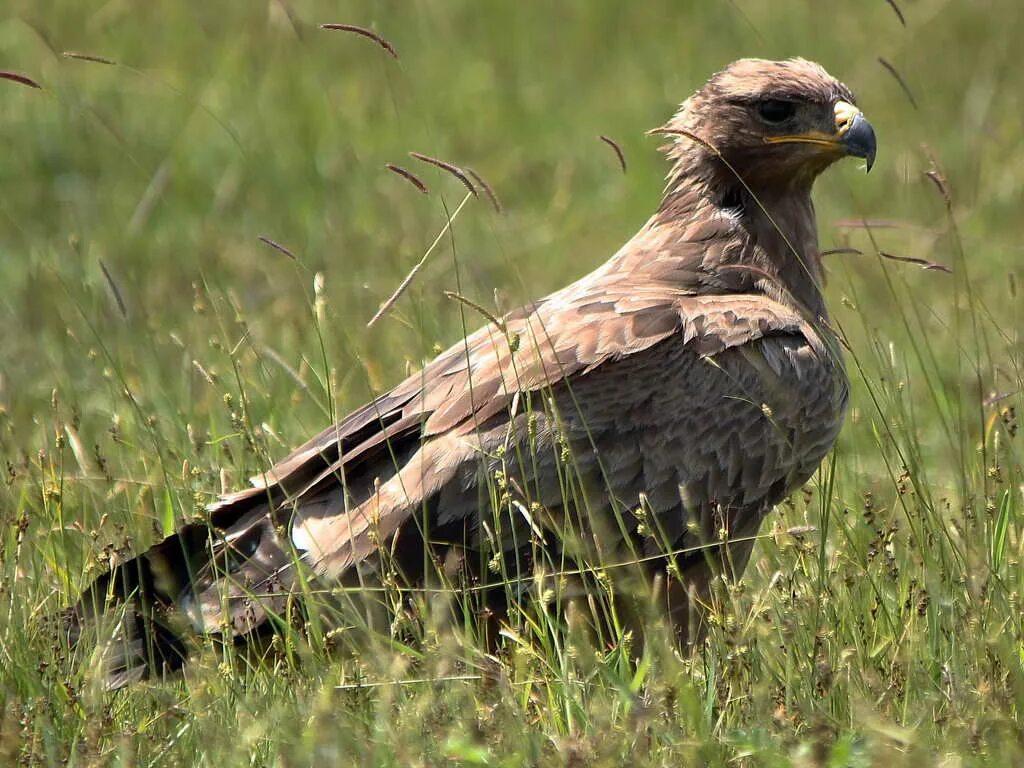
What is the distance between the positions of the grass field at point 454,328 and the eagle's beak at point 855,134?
211 millimetres

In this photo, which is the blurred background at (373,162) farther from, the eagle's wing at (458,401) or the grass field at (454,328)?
the eagle's wing at (458,401)

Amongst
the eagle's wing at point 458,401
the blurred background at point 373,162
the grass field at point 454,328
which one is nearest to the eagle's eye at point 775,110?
the grass field at point 454,328

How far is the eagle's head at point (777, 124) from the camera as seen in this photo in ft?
14.9

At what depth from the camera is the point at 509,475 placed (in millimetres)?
3971

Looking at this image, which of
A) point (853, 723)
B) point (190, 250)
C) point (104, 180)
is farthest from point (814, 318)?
point (104, 180)

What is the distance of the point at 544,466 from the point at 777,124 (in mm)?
1263

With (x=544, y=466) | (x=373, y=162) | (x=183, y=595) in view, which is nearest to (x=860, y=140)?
(x=544, y=466)

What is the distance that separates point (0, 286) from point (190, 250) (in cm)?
79

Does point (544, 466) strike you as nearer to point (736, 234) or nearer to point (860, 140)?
point (736, 234)

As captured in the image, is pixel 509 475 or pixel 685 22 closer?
pixel 509 475

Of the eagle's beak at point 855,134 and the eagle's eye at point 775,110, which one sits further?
the eagle's eye at point 775,110

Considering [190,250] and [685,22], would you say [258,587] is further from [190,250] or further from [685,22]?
[685,22]

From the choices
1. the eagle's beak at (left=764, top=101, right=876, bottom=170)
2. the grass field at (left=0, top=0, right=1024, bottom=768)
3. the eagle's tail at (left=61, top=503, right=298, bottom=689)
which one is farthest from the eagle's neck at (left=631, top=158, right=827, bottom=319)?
the eagle's tail at (left=61, top=503, right=298, bottom=689)

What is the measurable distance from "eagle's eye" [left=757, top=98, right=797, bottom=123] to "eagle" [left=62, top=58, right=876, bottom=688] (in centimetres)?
16
